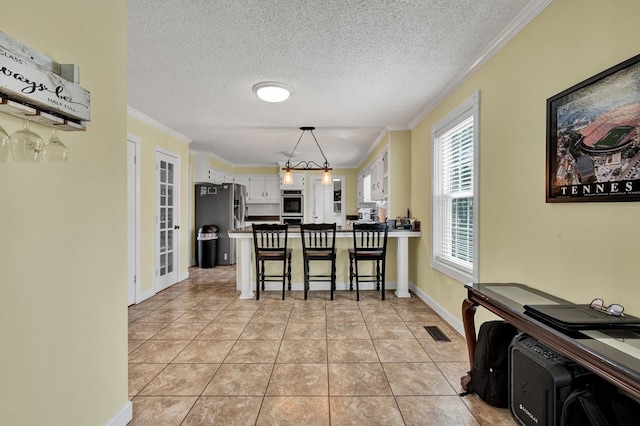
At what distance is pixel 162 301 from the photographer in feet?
12.5

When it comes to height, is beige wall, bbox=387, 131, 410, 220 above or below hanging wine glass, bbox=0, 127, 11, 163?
above

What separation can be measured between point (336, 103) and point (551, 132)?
2.23 meters

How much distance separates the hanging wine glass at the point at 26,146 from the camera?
3.31 feet

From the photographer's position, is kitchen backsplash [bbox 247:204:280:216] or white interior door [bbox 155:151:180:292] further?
kitchen backsplash [bbox 247:204:280:216]

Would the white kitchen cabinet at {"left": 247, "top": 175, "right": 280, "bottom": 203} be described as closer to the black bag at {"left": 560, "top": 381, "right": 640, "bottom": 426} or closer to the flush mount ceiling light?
the flush mount ceiling light

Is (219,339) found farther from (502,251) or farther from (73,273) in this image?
(502,251)

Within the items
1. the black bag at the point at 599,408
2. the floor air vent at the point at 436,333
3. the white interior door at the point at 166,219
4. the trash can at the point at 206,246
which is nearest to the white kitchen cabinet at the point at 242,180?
the trash can at the point at 206,246

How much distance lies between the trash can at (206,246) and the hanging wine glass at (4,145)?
5.03 metres

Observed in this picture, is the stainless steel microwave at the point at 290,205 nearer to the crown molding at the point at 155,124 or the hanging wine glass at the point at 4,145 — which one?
the crown molding at the point at 155,124

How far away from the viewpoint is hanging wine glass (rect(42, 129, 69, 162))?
1.11 metres

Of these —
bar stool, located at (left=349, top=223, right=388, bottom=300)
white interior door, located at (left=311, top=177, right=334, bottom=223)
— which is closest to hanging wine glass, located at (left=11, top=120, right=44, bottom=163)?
bar stool, located at (left=349, top=223, right=388, bottom=300)

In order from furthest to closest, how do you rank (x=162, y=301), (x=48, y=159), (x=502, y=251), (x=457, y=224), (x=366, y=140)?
1. (x=366, y=140)
2. (x=162, y=301)
3. (x=457, y=224)
4. (x=502, y=251)
5. (x=48, y=159)

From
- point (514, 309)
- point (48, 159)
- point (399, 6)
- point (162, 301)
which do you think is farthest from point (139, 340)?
point (399, 6)

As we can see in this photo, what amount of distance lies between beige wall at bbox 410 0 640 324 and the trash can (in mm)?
4738
